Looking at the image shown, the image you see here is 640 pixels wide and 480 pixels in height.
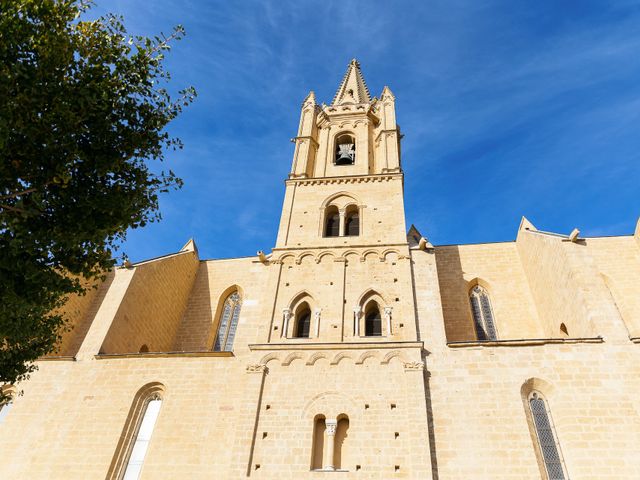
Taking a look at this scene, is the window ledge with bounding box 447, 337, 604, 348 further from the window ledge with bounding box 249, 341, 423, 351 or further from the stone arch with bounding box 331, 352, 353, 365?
the stone arch with bounding box 331, 352, 353, 365

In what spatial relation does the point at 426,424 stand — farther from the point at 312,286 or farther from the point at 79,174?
the point at 79,174

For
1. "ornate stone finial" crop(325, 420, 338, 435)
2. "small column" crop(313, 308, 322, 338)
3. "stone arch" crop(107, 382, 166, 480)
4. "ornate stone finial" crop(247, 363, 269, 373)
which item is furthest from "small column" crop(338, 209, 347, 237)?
"stone arch" crop(107, 382, 166, 480)

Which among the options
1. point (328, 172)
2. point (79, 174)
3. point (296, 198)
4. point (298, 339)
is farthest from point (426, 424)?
point (328, 172)

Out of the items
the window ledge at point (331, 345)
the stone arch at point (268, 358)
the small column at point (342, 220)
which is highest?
the small column at point (342, 220)

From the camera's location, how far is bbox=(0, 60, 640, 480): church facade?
10680mm

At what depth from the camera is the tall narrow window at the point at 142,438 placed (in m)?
11.7

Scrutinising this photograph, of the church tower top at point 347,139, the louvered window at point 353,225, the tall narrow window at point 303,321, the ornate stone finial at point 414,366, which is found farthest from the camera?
the church tower top at point 347,139

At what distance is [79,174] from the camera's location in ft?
27.7

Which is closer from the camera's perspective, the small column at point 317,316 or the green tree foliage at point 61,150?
the green tree foliage at point 61,150

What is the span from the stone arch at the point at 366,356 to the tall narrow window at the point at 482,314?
5334mm

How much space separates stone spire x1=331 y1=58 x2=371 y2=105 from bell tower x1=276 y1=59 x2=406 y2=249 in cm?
130

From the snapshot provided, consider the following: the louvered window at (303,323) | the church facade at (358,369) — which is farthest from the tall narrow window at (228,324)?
the louvered window at (303,323)

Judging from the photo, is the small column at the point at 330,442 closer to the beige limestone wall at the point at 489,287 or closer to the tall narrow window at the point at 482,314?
the beige limestone wall at the point at 489,287

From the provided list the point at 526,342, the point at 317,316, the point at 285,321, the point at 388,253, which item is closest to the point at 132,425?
the point at 285,321
